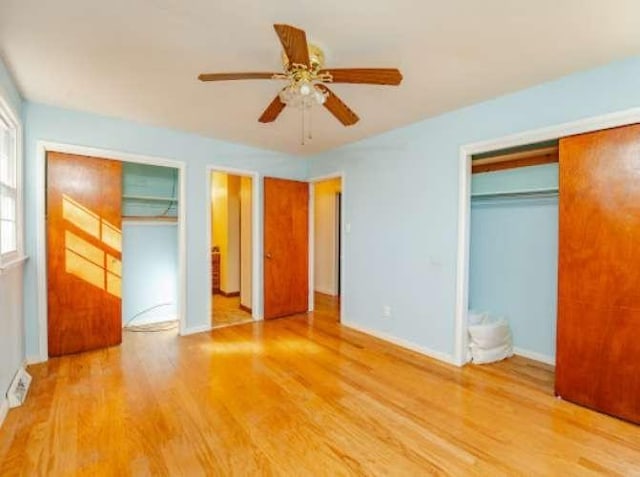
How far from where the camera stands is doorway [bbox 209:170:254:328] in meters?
4.60

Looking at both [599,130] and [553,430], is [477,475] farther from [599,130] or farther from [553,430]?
[599,130]

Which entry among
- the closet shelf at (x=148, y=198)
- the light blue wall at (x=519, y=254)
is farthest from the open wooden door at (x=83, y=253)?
the light blue wall at (x=519, y=254)

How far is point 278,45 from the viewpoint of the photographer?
6.38 ft

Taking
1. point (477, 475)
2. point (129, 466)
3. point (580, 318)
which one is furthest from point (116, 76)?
point (580, 318)

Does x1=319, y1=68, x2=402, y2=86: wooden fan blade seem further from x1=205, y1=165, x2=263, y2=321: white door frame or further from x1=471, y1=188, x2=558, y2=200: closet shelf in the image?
x1=205, y1=165, x2=263, y2=321: white door frame

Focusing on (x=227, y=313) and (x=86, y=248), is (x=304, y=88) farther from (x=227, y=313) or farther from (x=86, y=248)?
(x=227, y=313)

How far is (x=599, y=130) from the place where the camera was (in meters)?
2.15

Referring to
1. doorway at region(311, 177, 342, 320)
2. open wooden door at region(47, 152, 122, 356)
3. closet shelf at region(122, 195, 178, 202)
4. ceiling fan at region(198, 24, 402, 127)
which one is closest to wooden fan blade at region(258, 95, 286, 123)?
ceiling fan at region(198, 24, 402, 127)

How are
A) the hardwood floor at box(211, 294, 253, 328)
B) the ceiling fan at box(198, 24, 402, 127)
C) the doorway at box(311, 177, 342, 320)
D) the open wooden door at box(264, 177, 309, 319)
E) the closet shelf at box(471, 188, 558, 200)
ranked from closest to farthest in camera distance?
the ceiling fan at box(198, 24, 402, 127) → the closet shelf at box(471, 188, 558, 200) → the hardwood floor at box(211, 294, 253, 328) → the open wooden door at box(264, 177, 309, 319) → the doorway at box(311, 177, 342, 320)

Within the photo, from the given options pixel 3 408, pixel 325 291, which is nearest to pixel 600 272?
pixel 3 408

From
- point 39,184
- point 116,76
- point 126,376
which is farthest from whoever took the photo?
point 39,184

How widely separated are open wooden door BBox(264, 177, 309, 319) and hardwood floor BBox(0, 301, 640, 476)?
140 cm

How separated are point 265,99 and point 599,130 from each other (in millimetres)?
2486

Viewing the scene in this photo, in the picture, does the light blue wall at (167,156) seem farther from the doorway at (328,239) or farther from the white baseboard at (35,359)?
the doorway at (328,239)
